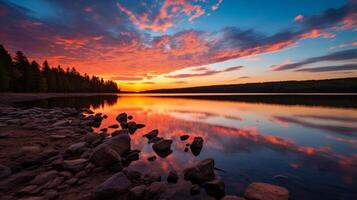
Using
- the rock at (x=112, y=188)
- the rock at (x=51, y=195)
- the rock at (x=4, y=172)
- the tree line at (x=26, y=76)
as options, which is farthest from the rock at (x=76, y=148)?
the tree line at (x=26, y=76)

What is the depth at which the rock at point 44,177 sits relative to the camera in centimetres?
524

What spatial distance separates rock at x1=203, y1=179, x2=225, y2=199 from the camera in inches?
213

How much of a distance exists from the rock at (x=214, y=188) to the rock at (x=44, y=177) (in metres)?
5.38

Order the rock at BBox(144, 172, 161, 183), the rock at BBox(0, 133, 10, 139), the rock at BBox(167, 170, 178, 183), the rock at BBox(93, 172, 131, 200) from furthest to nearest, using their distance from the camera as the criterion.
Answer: the rock at BBox(0, 133, 10, 139) < the rock at BBox(167, 170, 178, 183) < the rock at BBox(144, 172, 161, 183) < the rock at BBox(93, 172, 131, 200)

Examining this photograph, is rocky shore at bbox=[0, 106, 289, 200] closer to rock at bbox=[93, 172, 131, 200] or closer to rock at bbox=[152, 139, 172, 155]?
rock at bbox=[93, 172, 131, 200]

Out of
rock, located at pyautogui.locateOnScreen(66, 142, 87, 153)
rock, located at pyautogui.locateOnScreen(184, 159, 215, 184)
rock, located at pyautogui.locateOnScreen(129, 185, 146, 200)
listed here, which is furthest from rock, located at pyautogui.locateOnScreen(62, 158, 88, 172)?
rock, located at pyautogui.locateOnScreen(184, 159, 215, 184)

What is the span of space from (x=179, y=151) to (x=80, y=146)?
5.37 meters

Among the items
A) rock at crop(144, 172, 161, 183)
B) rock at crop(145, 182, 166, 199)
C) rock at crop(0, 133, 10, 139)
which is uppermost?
rock at crop(0, 133, 10, 139)

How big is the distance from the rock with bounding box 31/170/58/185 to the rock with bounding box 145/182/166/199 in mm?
3458

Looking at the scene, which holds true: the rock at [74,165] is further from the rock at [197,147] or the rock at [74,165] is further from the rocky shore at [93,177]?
the rock at [197,147]

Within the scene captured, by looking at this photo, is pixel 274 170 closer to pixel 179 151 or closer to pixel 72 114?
pixel 179 151

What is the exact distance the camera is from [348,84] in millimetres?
115812

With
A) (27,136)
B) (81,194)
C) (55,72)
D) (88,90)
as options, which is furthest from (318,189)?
(88,90)

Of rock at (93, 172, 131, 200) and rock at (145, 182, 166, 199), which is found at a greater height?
rock at (93, 172, 131, 200)
